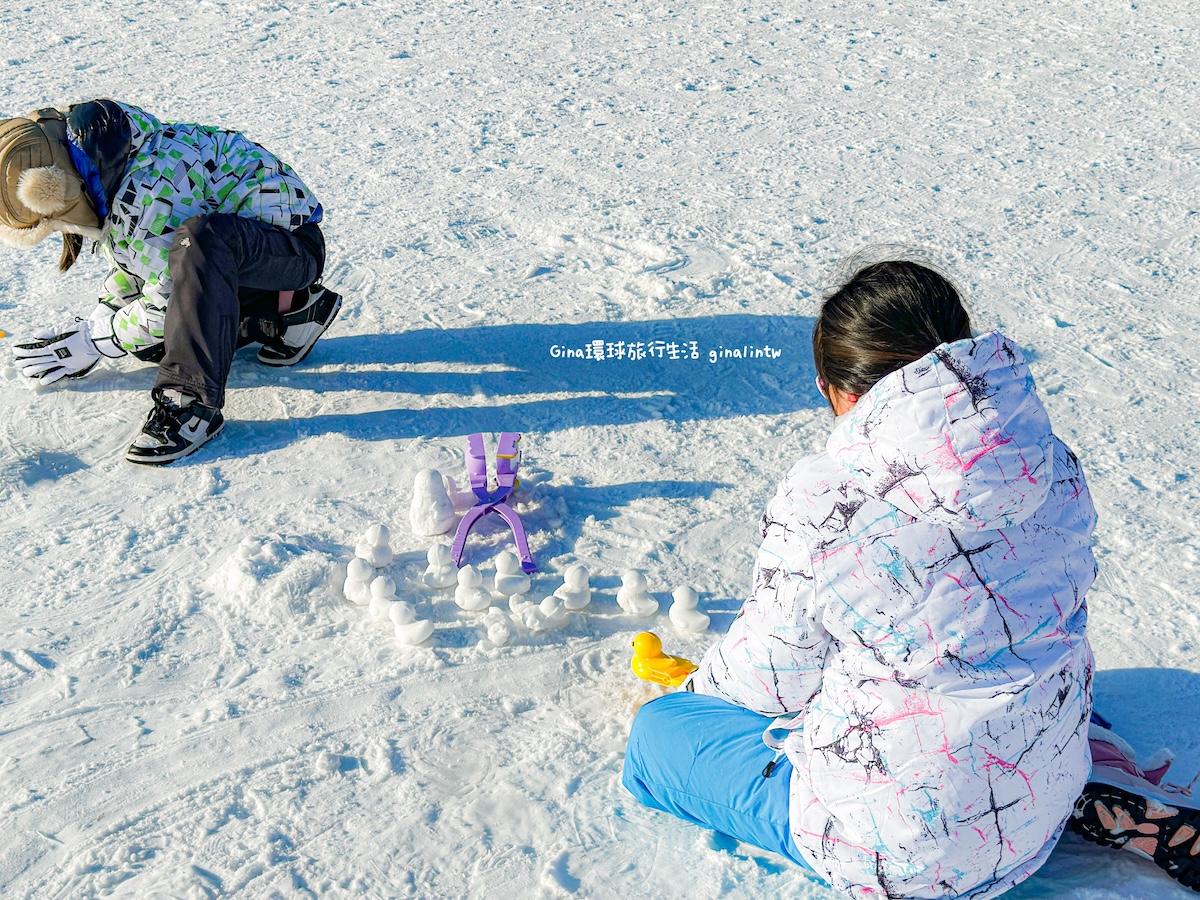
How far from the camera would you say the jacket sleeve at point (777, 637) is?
5.38 feet

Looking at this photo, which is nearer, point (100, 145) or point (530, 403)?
point (100, 145)

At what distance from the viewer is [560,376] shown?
134 inches

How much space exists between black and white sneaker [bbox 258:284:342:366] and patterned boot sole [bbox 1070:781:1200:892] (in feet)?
8.05

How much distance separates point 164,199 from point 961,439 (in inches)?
90.2

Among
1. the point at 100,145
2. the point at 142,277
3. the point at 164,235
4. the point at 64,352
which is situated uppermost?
the point at 100,145

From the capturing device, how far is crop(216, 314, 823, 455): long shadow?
3184 mm

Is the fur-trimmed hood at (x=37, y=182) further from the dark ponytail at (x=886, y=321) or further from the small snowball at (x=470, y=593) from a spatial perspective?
the dark ponytail at (x=886, y=321)

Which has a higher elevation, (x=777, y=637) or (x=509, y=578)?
(x=777, y=637)

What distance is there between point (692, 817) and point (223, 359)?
70.3 inches

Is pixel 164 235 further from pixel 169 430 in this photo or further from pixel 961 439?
pixel 961 439

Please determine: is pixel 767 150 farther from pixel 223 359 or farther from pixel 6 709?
pixel 6 709

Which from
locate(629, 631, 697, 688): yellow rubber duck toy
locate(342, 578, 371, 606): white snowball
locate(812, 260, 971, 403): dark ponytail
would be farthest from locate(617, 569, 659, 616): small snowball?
locate(812, 260, 971, 403): dark ponytail

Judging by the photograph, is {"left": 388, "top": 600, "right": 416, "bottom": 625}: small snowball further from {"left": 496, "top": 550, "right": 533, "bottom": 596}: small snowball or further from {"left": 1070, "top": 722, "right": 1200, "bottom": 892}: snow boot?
{"left": 1070, "top": 722, "right": 1200, "bottom": 892}: snow boot

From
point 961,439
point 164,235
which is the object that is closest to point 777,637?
point 961,439
